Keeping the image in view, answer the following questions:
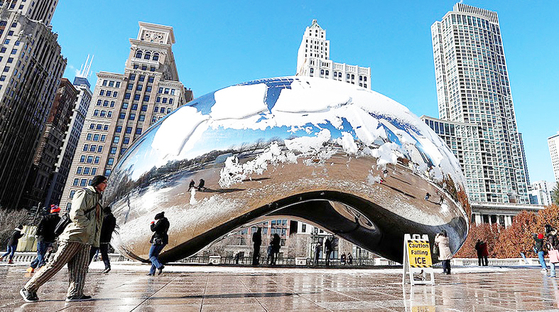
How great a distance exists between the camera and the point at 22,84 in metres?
88.0

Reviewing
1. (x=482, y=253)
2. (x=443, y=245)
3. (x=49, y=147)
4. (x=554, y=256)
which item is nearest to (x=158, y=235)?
(x=443, y=245)

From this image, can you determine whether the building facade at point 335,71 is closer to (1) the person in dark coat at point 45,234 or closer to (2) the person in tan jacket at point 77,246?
(1) the person in dark coat at point 45,234

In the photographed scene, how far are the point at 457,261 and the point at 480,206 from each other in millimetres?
62348

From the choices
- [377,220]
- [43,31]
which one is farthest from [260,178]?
[43,31]

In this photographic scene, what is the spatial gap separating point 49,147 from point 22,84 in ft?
98.5

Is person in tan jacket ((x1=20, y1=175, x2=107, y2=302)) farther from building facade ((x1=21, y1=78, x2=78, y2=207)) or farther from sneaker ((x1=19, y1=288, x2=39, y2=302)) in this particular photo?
building facade ((x1=21, y1=78, x2=78, y2=207))

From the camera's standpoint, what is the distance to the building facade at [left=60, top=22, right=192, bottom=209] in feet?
247

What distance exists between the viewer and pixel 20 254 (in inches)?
555

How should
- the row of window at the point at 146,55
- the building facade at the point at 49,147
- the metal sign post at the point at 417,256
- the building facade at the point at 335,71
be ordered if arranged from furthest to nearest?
1. the building facade at the point at 335,71
2. the building facade at the point at 49,147
3. the row of window at the point at 146,55
4. the metal sign post at the point at 417,256

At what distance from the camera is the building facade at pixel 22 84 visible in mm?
83625

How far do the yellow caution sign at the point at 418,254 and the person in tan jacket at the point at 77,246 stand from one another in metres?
6.27

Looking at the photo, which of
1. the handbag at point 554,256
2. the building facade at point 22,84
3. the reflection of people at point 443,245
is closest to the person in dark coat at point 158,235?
the reflection of people at point 443,245

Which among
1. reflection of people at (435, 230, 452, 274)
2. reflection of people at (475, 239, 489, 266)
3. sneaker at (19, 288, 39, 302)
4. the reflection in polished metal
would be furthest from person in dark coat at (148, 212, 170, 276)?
reflection of people at (475, 239, 489, 266)

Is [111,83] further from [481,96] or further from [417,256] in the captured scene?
[481,96]
